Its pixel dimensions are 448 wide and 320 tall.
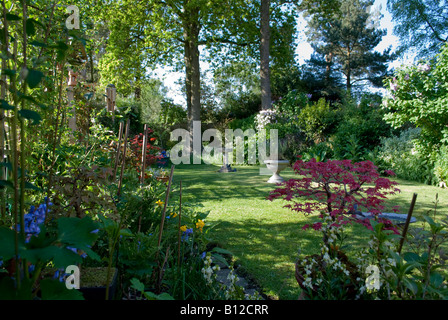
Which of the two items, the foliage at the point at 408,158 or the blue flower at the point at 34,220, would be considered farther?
the foliage at the point at 408,158

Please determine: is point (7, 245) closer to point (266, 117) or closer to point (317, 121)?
point (266, 117)

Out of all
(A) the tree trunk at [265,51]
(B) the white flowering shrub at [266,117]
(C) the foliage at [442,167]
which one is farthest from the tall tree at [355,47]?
(C) the foliage at [442,167]

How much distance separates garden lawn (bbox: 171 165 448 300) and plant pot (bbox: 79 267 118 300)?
0.85 meters

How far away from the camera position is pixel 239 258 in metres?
2.80

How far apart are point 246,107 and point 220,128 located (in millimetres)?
2208

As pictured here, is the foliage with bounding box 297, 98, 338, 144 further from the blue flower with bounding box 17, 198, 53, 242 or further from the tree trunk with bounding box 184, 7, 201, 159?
the blue flower with bounding box 17, 198, 53, 242

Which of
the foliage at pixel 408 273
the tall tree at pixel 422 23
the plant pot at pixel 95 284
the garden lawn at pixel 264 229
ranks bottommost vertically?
the garden lawn at pixel 264 229

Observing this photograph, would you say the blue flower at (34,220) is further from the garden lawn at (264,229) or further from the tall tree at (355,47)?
the tall tree at (355,47)

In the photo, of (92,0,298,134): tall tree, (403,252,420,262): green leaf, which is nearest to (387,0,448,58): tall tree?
(92,0,298,134): tall tree

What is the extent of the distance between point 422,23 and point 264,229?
19.3 meters

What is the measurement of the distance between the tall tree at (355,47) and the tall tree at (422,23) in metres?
3.16

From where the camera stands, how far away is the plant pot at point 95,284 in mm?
1362

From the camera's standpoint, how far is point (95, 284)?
141cm

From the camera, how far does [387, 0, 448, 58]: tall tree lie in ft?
55.2
